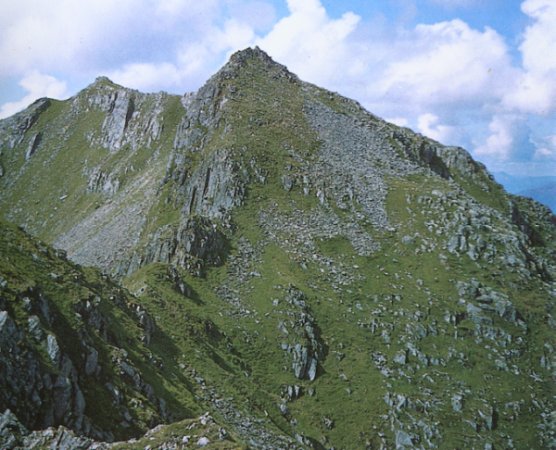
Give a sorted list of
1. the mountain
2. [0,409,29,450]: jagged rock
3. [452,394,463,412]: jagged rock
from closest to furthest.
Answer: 1. [0,409,29,450]: jagged rock
2. the mountain
3. [452,394,463,412]: jagged rock

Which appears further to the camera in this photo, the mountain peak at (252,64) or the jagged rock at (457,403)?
the mountain peak at (252,64)

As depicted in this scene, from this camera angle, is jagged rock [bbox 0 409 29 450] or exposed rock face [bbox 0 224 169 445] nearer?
jagged rock [bbox 0 409 29 450]

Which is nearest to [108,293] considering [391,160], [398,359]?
[398,359]

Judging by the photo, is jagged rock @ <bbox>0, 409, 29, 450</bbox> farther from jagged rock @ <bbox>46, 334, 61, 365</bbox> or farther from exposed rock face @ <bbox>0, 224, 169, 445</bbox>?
jagged rock @ <bbox>46, 334, 61, 365</bbox>

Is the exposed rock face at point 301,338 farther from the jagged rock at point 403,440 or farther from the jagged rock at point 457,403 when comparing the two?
the jagged rock at point 457,403

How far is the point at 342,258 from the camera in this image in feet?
227

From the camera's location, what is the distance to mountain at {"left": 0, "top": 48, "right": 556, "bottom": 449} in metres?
28.4

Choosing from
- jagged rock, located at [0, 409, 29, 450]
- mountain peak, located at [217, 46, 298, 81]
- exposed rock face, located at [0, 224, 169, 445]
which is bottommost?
jagged rock, located at [0, 409, 29, 450]

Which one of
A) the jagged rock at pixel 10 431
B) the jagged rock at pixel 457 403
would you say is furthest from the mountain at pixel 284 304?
the jagged rock at pixel 457 403

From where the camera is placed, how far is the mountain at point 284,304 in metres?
28.4

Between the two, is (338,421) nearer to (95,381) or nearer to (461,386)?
(461,386)

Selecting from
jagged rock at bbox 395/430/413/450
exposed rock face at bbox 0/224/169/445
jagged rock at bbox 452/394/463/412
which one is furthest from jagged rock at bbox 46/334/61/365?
jagged rock at bbox 452/394/463/412

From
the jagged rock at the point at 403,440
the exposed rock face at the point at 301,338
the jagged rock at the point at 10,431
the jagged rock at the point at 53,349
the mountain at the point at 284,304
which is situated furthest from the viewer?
the exposed rock face at the point at 301,338

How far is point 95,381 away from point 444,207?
60.7 m
